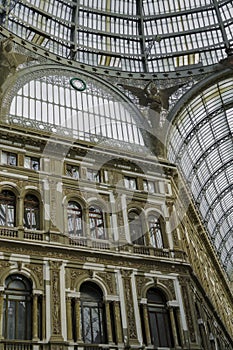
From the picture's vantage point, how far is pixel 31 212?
33.7 meters

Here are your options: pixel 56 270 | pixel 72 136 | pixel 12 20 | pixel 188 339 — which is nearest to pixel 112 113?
pixel 72 136

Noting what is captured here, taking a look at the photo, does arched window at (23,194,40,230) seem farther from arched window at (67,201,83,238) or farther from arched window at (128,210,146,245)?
arched window at (128,210,146,245)

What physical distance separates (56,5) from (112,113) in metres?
12.6

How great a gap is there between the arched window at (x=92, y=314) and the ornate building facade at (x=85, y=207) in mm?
68

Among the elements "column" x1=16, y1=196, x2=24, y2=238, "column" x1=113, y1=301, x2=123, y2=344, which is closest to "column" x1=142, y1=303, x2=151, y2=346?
"column" x1=113, y1=301, x2=123, y2=344

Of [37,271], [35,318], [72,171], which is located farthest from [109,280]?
[72,171]

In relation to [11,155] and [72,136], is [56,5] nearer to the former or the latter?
[72,136]

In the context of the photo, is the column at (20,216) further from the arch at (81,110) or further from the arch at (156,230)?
the arch at (156,230)

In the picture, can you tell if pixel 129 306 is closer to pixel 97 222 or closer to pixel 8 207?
pixel 97 222

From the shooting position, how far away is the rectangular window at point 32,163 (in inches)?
1401

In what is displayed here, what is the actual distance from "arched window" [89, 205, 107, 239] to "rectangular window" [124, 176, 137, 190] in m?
3.76

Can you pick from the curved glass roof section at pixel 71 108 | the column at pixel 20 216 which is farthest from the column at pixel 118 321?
the curved glass roof section at pixel 71 108

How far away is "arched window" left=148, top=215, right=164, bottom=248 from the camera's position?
3659 centimetres

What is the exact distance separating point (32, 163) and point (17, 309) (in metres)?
11.0
